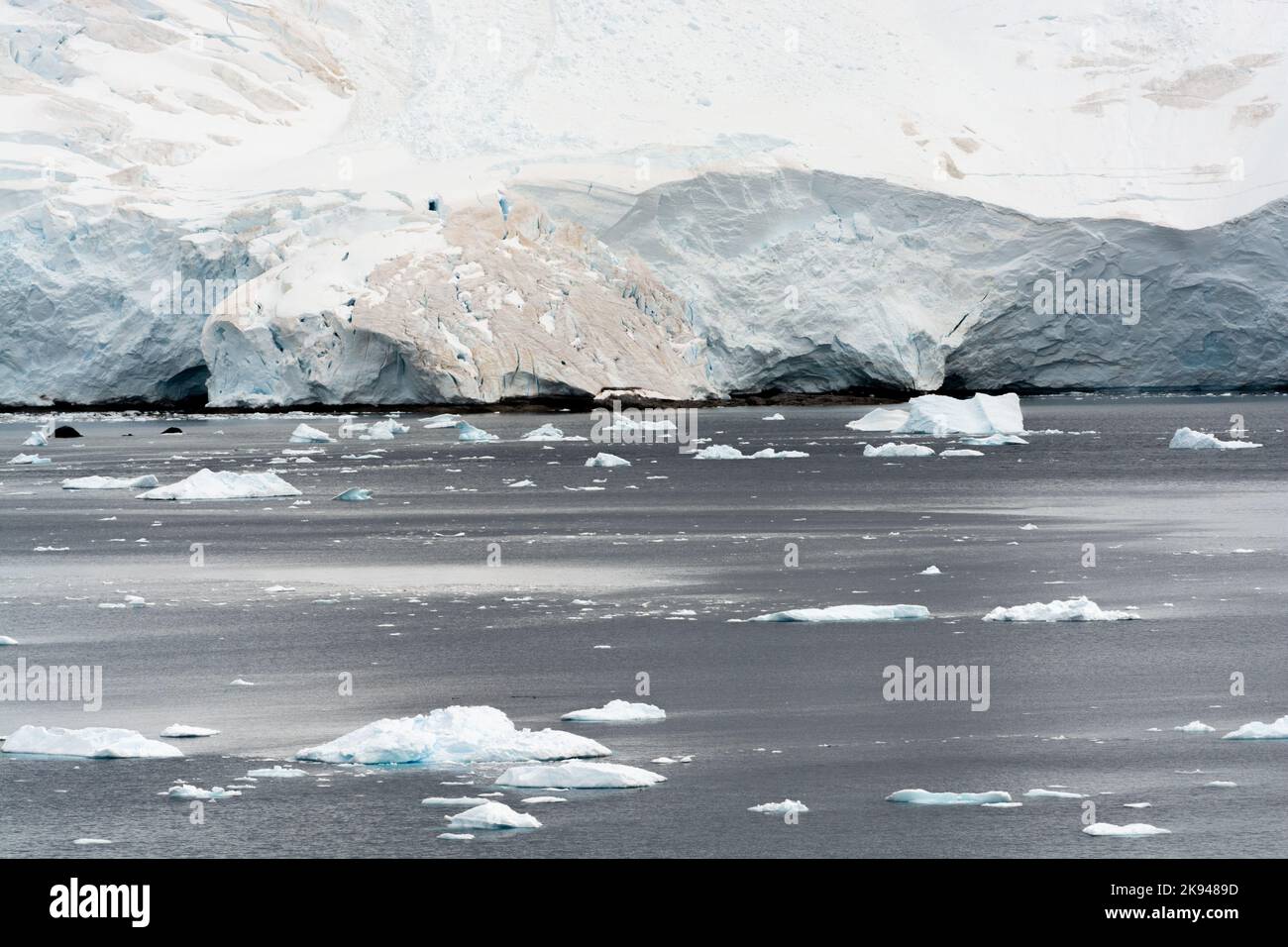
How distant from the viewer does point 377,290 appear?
1563 inches

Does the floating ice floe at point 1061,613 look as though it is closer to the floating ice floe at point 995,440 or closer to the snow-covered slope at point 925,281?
the floating ice floe at point 995,440

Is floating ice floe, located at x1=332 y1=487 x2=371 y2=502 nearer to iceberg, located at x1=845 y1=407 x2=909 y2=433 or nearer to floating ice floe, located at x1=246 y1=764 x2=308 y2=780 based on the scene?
floating ice floe, located at x1=246 y1=764 x2=308 y2=780

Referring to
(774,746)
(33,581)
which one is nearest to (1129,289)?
(33,581)

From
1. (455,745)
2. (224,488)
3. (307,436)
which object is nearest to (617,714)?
(455,745)

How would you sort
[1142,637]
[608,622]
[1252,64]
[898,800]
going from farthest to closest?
[1252,64] < [608,622] < [1142,637] < [898,800]

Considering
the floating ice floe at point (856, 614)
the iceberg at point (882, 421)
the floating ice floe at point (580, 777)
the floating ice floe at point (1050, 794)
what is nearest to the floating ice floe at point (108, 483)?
the floating ice floe at point (856, 614)

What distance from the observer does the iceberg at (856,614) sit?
37.2ft

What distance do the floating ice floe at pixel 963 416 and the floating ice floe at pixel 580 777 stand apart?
90.7ft

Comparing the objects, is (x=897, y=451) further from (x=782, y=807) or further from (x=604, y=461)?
(x=782, y=807)

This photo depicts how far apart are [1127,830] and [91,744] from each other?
13.9 ft

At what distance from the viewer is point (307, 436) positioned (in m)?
35.3

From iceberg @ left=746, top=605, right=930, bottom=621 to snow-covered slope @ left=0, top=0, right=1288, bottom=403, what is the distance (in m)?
28.7
